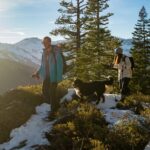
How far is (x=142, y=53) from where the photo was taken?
44125 millimetres

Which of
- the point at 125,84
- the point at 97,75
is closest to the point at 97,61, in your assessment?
the point at 97,75

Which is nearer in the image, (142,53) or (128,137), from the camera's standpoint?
(128,137)

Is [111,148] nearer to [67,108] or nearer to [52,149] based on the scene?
[52,149]

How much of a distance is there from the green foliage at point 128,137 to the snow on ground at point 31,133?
1.92 m

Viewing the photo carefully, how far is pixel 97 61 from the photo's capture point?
39.4 metres

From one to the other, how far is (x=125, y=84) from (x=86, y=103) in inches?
89.3

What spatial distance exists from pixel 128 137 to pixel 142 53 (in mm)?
35307

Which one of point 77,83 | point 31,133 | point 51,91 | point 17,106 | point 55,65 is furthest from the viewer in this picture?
point 77,83

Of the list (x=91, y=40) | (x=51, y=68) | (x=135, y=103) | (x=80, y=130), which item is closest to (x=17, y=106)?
(x=51, y=68)

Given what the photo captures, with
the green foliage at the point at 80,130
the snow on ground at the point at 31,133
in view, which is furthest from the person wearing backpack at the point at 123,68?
the snow on ground at the point at 31,133

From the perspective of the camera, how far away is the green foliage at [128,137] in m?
9.38

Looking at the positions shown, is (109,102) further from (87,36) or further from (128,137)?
(87,36)

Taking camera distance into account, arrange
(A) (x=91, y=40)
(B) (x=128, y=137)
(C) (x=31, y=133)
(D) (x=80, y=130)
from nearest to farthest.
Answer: (B) (x=128, y=137)
(D) (x=80, y=130)
(C) (x=31, y=133)
(A) (x=91, y=40)

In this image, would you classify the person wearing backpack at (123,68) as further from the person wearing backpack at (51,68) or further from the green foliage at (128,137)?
the green foliage at (128,137)
